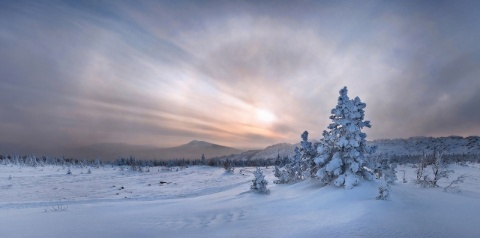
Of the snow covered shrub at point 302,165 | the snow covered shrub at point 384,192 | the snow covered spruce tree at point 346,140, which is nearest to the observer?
the snow covered shrub at point 384,192

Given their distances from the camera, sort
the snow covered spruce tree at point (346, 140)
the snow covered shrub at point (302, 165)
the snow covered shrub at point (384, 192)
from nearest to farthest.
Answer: the snow covered shrub at point (384, 192) → the snow covered spruce tree at point (346, 140) → the snow covered shrub at point (302, 165)

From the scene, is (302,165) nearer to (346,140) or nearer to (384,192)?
(346,140)

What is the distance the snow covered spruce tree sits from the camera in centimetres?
1535

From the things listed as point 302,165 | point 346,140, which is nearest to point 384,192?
point 346,140

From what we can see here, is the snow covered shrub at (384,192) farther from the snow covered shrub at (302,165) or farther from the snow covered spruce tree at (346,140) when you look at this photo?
the snow covered shrub at (302,165)

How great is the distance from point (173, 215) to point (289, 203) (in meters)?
4.94

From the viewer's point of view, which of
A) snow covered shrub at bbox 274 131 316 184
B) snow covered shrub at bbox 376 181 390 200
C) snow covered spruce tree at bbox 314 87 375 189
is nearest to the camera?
snow covered shrub at bbox 376 181 390 200

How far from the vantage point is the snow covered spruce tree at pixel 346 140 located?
15352 mm

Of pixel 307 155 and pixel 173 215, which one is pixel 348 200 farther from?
pixel 307 155

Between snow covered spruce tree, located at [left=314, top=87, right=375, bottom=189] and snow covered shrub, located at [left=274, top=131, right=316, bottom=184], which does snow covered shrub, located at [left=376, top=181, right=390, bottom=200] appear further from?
snow covered shrub, located at [left=274, top=131, right=316, bottom=184]

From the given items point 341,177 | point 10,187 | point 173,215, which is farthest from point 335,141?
point 10,187

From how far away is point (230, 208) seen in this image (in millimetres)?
13750

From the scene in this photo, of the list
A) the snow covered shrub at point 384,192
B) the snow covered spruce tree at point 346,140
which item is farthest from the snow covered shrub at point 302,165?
the snow covered shrub at point 384,192

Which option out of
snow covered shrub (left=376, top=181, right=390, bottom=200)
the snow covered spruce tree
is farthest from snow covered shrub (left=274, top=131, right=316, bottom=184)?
snow covered shrub (left=376, top=181, right=390, bottom=200)
